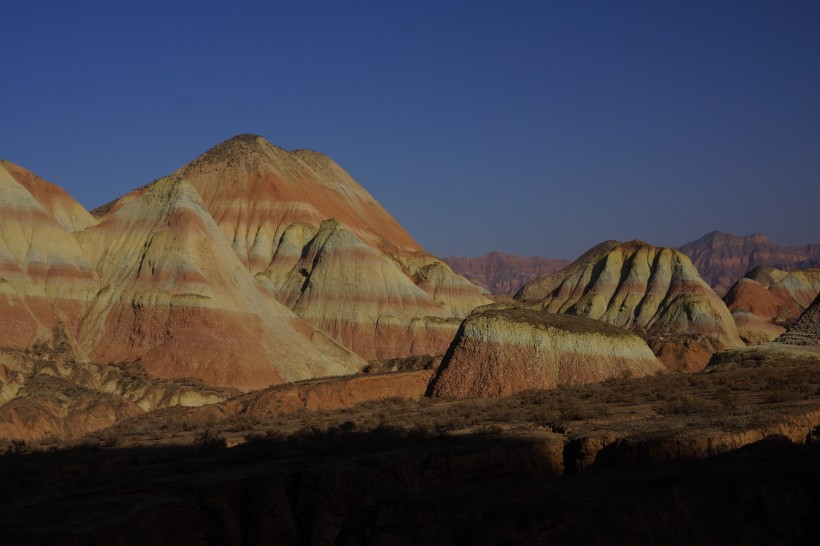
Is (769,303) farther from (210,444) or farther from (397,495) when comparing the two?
(397,495)

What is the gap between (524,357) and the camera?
35.5 m

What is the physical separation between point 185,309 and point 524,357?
32.8 meters

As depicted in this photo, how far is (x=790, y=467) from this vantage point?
12336 millimetres

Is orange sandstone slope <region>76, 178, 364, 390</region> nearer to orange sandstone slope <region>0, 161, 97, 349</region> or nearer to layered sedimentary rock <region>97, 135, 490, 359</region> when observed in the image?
orange sandstone slope <region>0, 161, 97, 349</region>

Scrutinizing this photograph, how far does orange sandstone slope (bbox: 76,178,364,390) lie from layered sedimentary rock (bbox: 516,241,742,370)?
4203cm

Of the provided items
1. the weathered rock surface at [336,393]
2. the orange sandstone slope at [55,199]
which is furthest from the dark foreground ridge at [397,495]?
the orange sandstone slope at [55,199]

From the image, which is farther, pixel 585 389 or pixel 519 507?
pixel 585 389

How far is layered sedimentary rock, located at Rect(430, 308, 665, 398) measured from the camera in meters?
35.1

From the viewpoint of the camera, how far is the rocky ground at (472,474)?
37.4ft

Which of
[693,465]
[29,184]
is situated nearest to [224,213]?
[29,184]

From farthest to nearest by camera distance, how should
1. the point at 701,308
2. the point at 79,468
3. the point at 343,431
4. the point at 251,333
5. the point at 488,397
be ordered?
the point at 701,308, the point at 251,333, the point at 488,397, the point at 343,431, the point at 79,468

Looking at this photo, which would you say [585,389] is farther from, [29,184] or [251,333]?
[29,184]

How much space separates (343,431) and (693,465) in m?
11.7

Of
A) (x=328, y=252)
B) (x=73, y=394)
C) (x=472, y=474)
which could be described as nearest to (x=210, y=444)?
(x=472, y=474)
